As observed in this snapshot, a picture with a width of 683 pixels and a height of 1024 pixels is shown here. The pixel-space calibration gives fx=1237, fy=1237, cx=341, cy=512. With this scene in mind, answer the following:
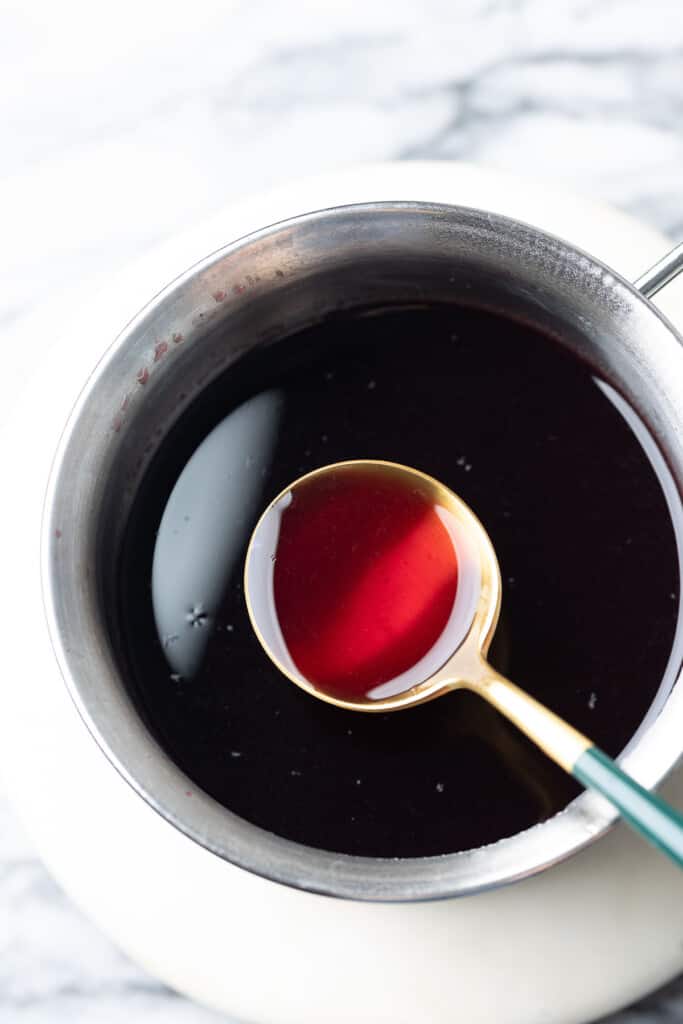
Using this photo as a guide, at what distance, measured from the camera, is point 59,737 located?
94 cm

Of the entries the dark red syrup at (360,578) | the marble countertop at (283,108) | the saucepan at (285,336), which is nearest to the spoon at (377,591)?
the dark red syrup at (360,578)

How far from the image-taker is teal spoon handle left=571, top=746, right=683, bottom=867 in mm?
680

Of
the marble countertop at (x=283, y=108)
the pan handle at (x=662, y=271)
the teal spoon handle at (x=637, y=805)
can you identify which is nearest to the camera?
the teal spoon handle at (x=637, y=805)

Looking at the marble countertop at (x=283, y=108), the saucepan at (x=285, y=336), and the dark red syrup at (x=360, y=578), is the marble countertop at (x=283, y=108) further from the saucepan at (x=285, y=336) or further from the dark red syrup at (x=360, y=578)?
the dark red syrup at (x=360, y=578)

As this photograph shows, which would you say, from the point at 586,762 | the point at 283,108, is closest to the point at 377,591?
the point at 586,762

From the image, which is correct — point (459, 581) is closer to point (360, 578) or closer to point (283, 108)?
point (360, 578)

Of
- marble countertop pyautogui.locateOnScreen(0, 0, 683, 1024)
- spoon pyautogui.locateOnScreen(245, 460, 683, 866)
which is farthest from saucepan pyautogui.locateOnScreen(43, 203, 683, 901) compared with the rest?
marble countertop pyautogui.locateOnScreen(0, 0, 683, 1024)

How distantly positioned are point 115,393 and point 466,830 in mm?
377

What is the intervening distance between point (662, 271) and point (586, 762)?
33 cm

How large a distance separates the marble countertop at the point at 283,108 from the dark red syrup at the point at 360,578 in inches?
15.5

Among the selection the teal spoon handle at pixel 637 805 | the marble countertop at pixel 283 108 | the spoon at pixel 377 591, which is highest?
the marble countertop at pixel 283 108

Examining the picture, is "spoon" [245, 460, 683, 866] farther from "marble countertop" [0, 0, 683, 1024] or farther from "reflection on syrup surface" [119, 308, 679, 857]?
"marble countertop" [0, 0, 683, 1024]

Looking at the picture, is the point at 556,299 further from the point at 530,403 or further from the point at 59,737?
the point at 59,737

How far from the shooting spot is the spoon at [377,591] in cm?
84
